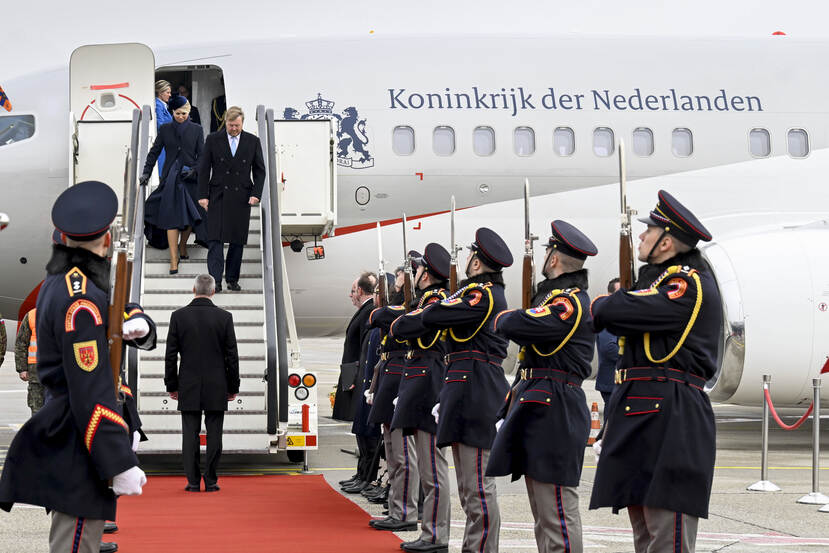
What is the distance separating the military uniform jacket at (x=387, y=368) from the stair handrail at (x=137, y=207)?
9.64 feet

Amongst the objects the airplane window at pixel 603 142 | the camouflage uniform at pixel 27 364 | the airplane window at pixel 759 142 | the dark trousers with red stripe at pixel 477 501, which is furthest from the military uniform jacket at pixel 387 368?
the airplane window at pixel 759 142

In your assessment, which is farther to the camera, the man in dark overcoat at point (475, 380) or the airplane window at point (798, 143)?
the airplane window at point (798, 143)

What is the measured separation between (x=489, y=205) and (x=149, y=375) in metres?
4.15

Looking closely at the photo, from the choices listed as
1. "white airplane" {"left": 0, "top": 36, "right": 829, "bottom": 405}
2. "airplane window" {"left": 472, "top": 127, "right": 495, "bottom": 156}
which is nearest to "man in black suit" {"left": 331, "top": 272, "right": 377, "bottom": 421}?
"white airplane" {"left": 0, "top": 36, "right": 829, "bottom": 405}

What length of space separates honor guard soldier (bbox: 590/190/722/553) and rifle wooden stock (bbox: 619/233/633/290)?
176 millimetres

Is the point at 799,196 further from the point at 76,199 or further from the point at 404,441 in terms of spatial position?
the point at 76,199

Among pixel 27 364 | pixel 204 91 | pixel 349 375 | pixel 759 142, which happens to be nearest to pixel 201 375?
pixel 349 375

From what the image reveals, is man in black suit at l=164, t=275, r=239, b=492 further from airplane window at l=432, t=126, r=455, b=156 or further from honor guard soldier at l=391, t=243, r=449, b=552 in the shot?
airplane window at l=432, t=126, r=455, b=156

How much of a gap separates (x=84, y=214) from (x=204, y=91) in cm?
923

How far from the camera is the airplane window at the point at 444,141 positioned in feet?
39.6

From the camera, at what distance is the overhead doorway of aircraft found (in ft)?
42.1

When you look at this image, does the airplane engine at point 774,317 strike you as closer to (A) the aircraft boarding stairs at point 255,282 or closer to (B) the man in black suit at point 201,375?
(A) the aircraft boarding stairs at point 255,282

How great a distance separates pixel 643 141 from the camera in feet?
40.9

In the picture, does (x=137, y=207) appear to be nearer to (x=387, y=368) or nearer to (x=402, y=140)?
(x=402, y=140)
